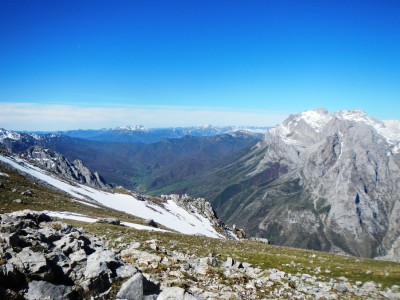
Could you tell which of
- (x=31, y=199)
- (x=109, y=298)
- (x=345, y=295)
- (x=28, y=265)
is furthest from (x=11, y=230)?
(x=31, y=199)

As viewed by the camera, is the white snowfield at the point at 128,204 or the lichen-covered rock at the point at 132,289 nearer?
the lichen-covered rock at the point at 132,289

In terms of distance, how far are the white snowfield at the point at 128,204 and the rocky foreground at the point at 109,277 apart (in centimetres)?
6528

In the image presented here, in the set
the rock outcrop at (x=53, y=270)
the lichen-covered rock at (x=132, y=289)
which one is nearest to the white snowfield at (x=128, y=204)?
the rock outcrop at (x=53, y=270)

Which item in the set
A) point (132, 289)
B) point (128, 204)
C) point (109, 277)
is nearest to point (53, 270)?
point (109, 277)

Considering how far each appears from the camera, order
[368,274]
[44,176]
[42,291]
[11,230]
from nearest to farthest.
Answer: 1. [42,291]
2. [11,230]
3. [368,274]
4. [44,176]

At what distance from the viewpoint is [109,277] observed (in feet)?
53.6

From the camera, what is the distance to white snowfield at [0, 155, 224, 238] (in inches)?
3794

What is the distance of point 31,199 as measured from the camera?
60.0m

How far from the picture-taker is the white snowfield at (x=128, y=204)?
96.4m

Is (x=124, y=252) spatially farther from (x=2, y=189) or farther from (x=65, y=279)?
(x=2, y=189)

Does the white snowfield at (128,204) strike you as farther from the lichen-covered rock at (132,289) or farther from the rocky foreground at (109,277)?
the lichen-covered rock at (132,289)

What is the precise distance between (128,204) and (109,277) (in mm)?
98463

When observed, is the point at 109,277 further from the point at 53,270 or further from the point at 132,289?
the point at 53,270

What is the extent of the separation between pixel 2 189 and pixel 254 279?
5546 centimetres
